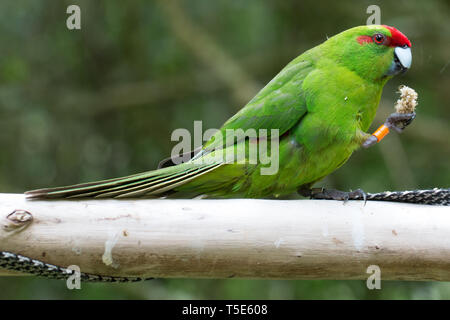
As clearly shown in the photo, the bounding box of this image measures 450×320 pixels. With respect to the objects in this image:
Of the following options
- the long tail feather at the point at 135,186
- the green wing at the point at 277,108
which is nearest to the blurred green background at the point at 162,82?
the green wing at the point at 277,108

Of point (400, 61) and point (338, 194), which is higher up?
point (400, 61)

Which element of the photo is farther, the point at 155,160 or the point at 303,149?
the point at 155,160

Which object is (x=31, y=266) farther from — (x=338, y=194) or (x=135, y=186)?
(x=338, y=194)

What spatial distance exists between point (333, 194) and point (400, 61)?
0.67 m

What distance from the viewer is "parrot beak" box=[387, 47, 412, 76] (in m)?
2.25

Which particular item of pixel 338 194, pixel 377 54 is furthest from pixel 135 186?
pixel 377 54

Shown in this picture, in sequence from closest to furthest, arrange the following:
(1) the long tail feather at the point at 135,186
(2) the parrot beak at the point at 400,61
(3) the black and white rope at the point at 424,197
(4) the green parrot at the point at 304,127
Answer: (1) the long tail feather at the point at 135,186, (3) the black and white rope at the point at 424,197, (4) the green parrot at the point at 304,127, (2) the parrot beak at the point at 400,61

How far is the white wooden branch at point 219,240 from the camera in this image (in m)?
1.62

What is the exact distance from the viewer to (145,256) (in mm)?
1639

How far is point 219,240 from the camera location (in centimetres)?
166

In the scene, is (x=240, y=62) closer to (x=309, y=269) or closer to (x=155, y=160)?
(x=155, y=160)

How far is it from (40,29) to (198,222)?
2895 mm

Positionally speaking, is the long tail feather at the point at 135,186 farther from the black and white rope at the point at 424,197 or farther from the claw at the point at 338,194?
the black and white rope at the point at 424,197

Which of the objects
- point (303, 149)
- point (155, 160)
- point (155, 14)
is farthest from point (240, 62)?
point (303, 149)
